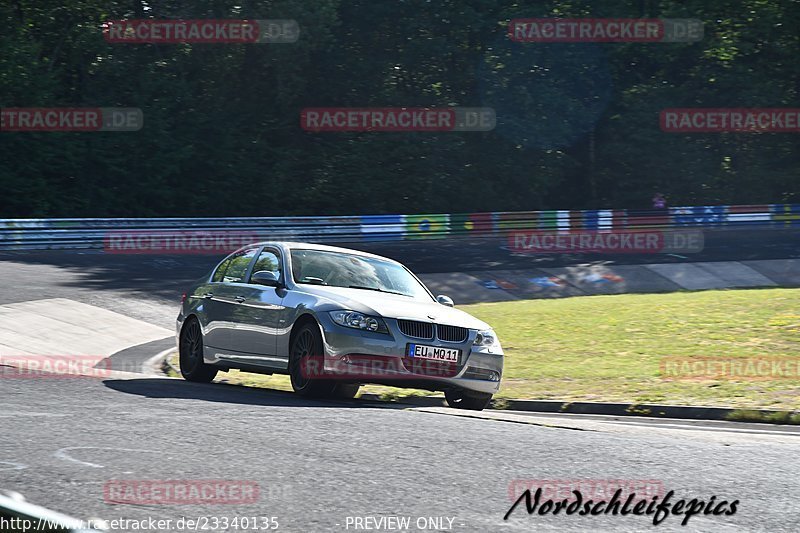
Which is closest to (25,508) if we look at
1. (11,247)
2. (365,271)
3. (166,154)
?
(365,271)

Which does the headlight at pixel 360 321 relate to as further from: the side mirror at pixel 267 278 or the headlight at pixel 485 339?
the side mirror at pixel 267 278

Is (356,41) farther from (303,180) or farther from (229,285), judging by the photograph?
(229,285)

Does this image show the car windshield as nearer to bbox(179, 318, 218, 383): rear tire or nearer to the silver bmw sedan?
the silver bmw sedan

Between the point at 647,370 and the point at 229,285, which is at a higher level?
the point at 229,285

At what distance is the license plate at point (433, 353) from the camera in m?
10.4

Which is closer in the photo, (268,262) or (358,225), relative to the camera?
(268,262)

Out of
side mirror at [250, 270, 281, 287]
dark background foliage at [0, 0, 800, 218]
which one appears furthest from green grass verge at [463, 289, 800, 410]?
dark background foliage at [0, 0, 800, 218]

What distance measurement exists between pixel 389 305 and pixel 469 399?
1356mm

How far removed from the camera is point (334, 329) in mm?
10336

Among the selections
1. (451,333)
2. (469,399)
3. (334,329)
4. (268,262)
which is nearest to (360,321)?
(334,329)

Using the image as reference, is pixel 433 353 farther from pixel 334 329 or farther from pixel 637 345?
pixel 637 345

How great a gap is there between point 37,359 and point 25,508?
34.4 feet

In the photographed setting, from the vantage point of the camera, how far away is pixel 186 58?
44688 millimetres

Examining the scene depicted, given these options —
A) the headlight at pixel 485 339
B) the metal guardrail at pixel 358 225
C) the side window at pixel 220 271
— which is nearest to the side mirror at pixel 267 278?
the side window at pixel 220 271
